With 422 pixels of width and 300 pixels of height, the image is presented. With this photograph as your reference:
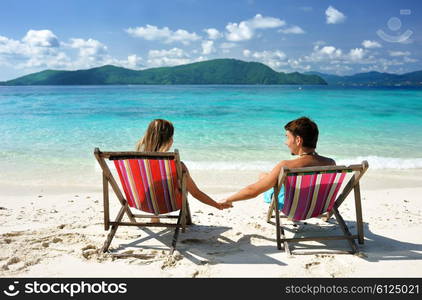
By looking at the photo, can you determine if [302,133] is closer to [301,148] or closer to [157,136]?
[301,148]

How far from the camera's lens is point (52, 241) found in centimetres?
341

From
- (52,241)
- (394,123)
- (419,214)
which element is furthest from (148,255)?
(394,123)

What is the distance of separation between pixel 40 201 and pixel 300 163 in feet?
11.9

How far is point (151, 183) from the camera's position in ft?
10.6

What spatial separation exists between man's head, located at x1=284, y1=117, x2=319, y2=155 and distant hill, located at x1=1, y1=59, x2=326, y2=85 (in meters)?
110

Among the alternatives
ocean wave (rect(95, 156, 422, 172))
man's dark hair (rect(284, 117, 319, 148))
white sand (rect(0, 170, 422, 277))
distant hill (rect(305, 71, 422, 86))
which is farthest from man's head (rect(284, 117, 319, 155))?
distant hill (rect(305, 71, 422, 86))

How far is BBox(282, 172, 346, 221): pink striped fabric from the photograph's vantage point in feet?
9.69

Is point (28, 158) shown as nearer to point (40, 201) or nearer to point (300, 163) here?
point (40, 201)

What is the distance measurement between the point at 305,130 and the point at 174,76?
11590 cm

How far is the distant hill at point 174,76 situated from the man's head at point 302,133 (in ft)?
362

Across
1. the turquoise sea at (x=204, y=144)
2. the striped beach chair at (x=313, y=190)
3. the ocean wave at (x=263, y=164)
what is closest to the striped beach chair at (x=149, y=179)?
the striped beach chair at (x=313, y=190)

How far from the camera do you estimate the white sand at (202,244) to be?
285cm

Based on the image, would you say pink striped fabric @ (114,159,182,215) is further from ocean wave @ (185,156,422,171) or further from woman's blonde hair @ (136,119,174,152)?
ocean wave @ (185,156,422,171)

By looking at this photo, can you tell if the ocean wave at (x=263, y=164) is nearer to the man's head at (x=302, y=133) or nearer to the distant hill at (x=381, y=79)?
the man's head at (x=302, y=133)
